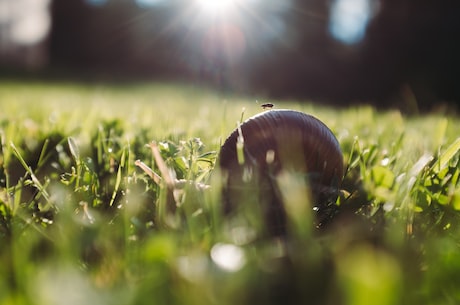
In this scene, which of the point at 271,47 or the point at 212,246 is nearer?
the point at 212,246

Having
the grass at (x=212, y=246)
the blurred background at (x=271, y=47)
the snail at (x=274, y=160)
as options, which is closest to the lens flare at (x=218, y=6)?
the blurred background at (x=271, y=47)

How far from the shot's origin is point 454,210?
0.98 m

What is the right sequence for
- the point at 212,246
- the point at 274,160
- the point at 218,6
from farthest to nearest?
the point at 218,6 < the point at 274,160 < the point at 212,246

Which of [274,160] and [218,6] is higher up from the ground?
[218,6]

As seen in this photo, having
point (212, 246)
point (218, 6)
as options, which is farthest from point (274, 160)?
point (218, 6)

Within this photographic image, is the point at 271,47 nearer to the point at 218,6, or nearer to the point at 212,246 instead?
the point at 218,6

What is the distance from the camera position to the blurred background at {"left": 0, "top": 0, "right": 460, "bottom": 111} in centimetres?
840

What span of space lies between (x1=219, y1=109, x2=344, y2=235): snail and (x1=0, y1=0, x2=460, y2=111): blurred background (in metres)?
4.45

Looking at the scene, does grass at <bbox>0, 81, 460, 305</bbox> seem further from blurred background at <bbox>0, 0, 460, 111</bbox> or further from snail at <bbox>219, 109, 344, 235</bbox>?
blurred background at <bbox>0, 0, 460, 111</bbox>

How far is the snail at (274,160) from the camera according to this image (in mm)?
937

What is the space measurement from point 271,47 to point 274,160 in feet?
33.2

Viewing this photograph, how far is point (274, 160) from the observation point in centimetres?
99

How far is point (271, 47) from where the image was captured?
1078 centimetres

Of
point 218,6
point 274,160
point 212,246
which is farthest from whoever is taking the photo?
point 218,6
